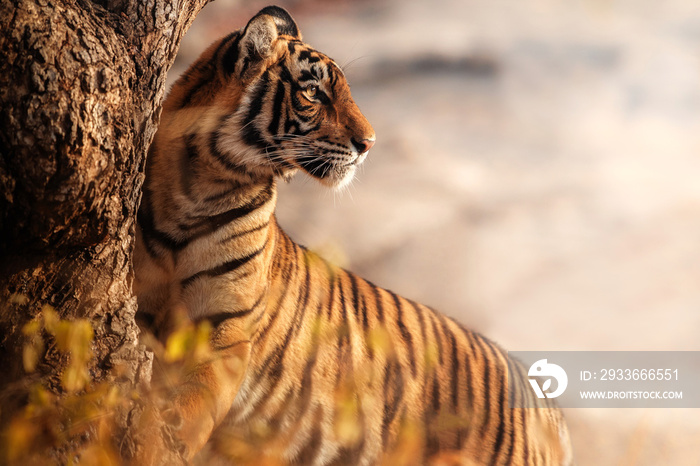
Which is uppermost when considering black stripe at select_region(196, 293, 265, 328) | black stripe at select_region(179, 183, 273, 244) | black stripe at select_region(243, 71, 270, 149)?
black stripe at select_region(243, 71, 270, 149)

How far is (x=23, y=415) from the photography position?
4.03 feet

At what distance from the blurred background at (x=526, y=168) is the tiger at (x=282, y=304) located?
6.45 ft

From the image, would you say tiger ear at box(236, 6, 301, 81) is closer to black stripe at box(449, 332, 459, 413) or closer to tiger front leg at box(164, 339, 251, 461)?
tiger front leg at box(164, 339, 251, 461)

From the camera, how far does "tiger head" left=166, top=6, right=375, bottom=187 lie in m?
1.96

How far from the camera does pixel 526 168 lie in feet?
16.6

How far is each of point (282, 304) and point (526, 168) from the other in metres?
3.40

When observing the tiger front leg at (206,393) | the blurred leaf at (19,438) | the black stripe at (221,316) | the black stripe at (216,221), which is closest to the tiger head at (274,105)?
the black stripe at (216,221)

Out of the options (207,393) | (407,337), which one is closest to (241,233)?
(207,393)

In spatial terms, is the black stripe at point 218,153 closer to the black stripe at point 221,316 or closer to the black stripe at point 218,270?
the black stripe at point 218,270

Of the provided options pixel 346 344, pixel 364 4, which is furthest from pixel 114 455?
pixel 364 4

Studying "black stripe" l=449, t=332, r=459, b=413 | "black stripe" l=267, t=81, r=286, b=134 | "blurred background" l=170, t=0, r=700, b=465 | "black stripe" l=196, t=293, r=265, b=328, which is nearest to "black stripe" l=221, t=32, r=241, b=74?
"black stripe" l=267, t=81, r=286, b=134

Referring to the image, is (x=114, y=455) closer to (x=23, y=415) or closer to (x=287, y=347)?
(x=23, y=415)

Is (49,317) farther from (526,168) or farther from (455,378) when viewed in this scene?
(526,168)

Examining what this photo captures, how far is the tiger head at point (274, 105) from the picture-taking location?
77.1 inches
